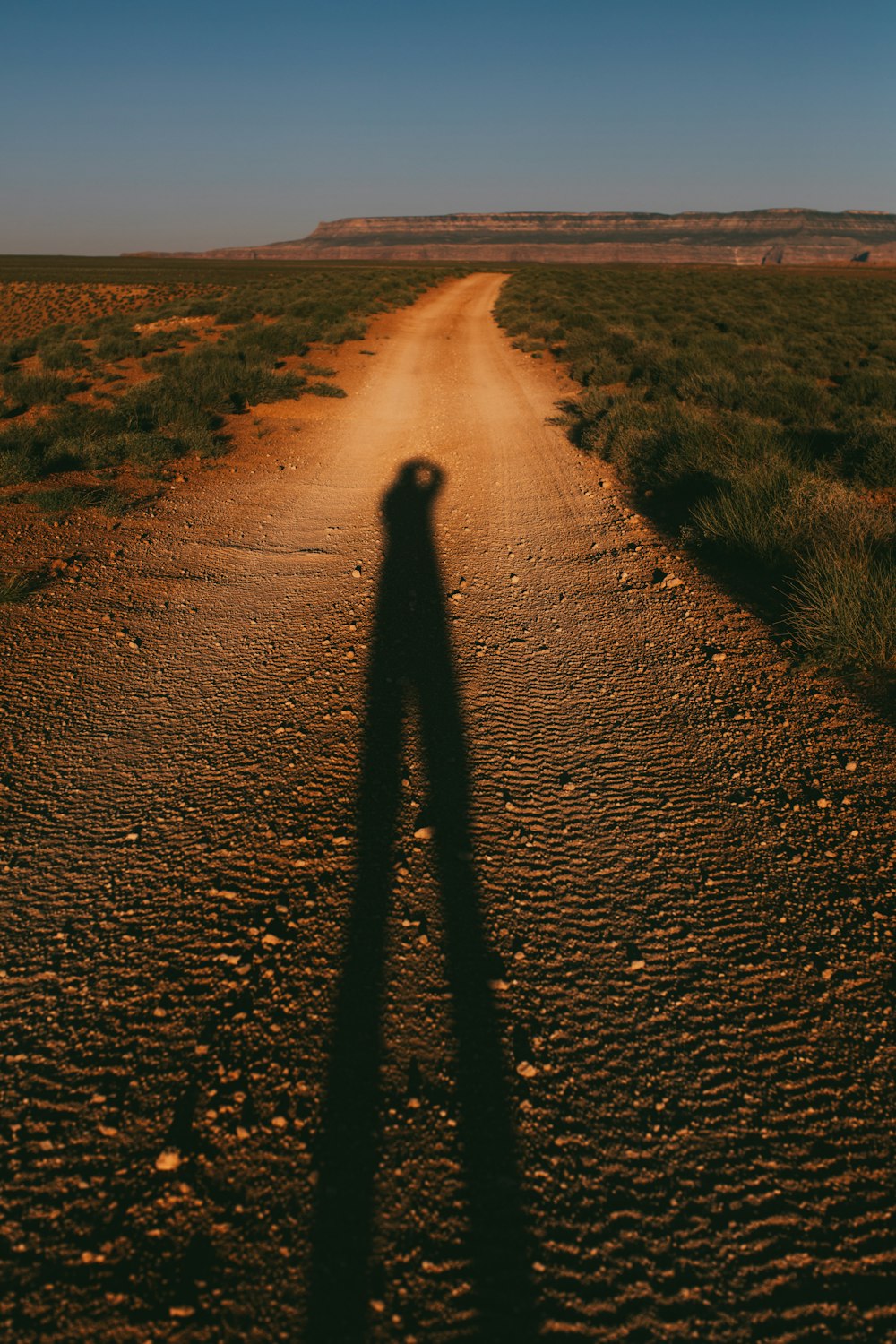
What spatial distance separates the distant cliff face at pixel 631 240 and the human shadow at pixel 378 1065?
153m

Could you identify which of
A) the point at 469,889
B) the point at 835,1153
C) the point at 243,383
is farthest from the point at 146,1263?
the point at 243,383

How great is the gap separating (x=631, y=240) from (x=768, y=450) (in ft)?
639

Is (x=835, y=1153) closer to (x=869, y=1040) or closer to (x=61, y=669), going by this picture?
(x=869, y=1040)

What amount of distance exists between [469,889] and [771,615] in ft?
11.4

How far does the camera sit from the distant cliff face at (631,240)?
13988 cm

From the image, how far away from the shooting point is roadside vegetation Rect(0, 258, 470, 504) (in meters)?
8.34

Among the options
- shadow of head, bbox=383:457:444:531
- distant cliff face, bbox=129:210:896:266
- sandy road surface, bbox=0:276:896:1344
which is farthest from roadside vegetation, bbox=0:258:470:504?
distant cliff face, bbox=129:210:896:266

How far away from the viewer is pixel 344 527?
264 inches

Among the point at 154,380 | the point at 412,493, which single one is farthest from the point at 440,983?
the point at 154,380

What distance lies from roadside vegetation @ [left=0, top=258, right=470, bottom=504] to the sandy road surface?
4.38 metres

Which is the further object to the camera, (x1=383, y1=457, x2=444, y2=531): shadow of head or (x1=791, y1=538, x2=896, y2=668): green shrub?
(x1=383, y1=457, x2=444, y2=531): shadow of head

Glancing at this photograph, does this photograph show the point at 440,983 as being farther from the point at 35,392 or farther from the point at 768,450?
the point at 35,392

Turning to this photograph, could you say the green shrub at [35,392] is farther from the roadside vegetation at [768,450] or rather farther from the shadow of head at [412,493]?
the roadside vegetation at [768,450]

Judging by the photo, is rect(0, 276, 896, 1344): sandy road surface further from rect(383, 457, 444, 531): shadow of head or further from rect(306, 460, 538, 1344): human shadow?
rect(383, 457, 444, 531): shadow of head
